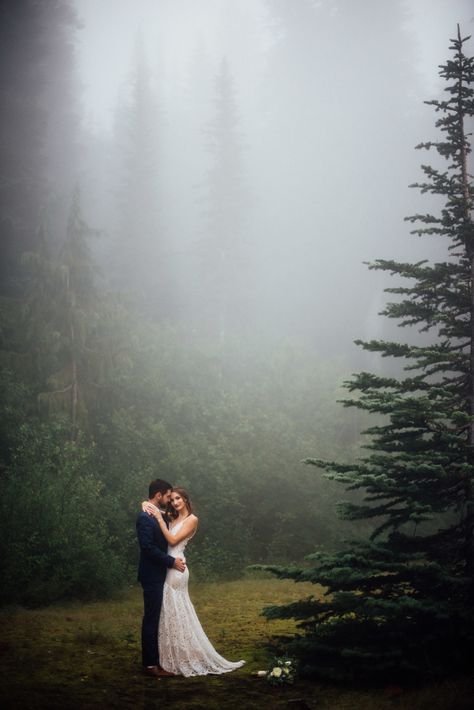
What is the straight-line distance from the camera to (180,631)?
806cm

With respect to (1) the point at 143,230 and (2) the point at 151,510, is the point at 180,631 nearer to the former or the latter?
(2) the point at 151,510

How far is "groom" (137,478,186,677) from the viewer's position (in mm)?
7949

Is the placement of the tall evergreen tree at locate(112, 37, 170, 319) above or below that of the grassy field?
above

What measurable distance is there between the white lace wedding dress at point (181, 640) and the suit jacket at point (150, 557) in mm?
210

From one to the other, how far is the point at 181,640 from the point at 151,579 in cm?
102

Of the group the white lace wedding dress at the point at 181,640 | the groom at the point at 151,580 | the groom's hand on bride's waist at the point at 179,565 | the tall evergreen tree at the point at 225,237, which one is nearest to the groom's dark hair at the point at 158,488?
the groom at the point at 151,580

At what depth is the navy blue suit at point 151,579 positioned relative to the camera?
26.1 feet

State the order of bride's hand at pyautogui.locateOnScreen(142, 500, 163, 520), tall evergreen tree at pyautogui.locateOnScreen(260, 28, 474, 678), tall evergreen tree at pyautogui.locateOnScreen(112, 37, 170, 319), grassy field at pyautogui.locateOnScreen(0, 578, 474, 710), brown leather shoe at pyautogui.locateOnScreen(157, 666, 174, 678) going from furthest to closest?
tall evergreen tree at pyautogui.locateOnScreen(112, 37, 170, 319), bride's hand at pyautogui.locateOnScreen(142, 500, 163, 520), brown leather shoe at pyautogui.locateOnScreen(157, 666, 174, 678), tall evergreen tree at pyautogui.locateOnScreen(260, 28, 474, 678), grassy field at pyautogui.locateOnScreen(0, 578, 474, 710)

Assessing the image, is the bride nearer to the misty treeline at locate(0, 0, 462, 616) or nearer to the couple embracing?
the couple embracing

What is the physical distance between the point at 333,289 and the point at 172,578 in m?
37.7

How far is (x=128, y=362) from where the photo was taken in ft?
77.2

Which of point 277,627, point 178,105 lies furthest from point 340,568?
point 178,105

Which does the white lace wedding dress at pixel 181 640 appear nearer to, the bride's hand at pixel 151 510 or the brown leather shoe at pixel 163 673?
the brown leather shoe at pixel 163 673

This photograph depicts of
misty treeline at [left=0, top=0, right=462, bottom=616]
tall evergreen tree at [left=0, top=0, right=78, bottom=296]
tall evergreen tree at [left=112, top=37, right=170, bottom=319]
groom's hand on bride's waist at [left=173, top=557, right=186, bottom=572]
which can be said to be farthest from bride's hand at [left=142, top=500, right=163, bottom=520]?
tall evergreen tree at [left=112, top=37, right=170, bottom=319]
